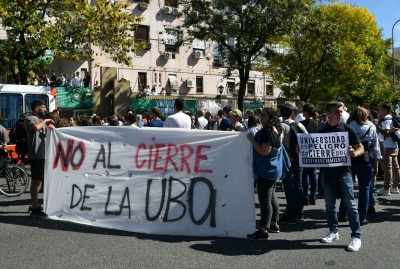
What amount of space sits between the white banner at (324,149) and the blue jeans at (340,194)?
14 centimetres

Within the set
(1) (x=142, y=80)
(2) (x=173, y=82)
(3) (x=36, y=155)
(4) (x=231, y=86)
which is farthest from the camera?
(4) (x=231, y=86)

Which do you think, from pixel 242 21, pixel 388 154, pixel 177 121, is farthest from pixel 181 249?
pixel 242 21

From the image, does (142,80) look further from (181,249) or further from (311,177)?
(181,249)

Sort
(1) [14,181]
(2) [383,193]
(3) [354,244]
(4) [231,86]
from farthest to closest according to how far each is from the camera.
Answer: (4) [231,86] < (2) [383,193] < (1) [14,181] < (3) [354,244]

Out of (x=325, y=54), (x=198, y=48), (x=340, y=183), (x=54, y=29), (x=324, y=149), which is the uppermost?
(x=198, y=48)

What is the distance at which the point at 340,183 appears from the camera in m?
6.72

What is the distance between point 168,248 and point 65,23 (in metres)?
17.1

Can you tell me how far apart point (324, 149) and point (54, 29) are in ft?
55.0

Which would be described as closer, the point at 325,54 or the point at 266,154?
the point at 266,154

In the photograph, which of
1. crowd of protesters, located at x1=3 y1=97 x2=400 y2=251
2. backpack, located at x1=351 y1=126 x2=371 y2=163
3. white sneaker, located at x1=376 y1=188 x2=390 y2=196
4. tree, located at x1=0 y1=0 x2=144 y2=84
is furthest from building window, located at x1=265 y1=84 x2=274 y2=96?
backpack, located at x1=351 y1=126 x2=371 y2=163

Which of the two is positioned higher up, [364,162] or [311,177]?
[364,162]

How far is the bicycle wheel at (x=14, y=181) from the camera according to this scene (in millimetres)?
11125

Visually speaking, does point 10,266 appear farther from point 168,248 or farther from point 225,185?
point 225,185

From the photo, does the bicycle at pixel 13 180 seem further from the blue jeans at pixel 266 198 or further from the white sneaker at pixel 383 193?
the white sneaker at pixel 383 193
